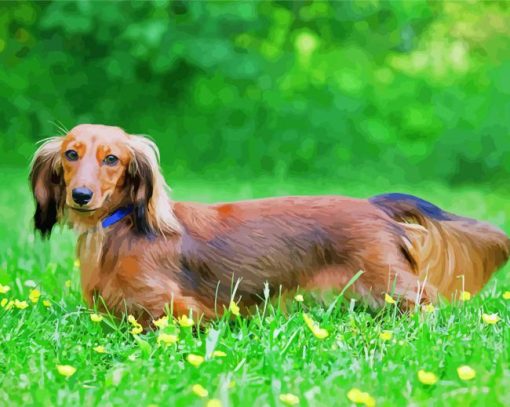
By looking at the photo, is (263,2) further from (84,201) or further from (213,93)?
(84,201)

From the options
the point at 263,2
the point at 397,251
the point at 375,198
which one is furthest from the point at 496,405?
the point at 263,2

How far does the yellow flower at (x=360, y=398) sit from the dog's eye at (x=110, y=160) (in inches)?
50.6

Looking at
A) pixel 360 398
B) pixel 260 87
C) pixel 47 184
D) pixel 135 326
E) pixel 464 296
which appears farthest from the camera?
pixel 260 87

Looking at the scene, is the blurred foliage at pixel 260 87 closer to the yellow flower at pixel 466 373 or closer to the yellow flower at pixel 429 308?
the yellow flower at pixel 429 308

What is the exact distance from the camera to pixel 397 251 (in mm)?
3510

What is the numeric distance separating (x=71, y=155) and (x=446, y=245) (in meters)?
1.53

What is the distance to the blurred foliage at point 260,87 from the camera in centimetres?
1073

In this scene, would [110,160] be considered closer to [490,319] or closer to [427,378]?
[427,378]

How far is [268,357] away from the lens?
281cm

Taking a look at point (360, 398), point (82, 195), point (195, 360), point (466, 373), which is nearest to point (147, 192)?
point (82, 195)

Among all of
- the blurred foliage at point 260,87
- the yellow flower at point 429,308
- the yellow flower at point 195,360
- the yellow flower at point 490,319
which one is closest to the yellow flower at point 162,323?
the yellow flower at point 195,360

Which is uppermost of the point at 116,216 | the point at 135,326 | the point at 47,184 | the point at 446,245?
the point at 47,184

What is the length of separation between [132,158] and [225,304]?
26.8 inches

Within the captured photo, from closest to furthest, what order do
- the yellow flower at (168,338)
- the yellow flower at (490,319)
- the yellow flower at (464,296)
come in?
the yellow flower at (168,338)
the yellow flower at (490,319)
the yellow flower at (464,296)
